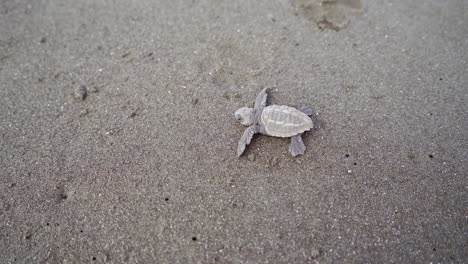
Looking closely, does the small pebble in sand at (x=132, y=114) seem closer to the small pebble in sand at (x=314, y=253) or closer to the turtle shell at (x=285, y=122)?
the turtle shell at (x=285, y=122)

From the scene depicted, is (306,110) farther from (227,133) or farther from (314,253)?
(314,253)

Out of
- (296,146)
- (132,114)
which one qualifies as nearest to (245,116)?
(296,146)

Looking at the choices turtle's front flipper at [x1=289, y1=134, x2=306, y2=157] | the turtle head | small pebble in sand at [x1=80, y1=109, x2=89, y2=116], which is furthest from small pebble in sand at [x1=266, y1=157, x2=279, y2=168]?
small pebble in sand at [x1=80, y1=109, x2=89, y2=116]

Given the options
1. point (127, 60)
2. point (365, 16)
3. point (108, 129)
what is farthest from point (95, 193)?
point (365, 16)

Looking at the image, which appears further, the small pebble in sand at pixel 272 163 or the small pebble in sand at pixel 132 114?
the small pebble in sand at pixel 132 114

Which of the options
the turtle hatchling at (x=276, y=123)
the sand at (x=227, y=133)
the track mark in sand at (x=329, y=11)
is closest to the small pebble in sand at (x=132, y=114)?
the sand at (x=227, y=133)

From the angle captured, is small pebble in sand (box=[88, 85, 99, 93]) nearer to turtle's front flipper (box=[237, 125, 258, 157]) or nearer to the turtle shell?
turtle's front flipper (box=[237, 125, 258, 157])
